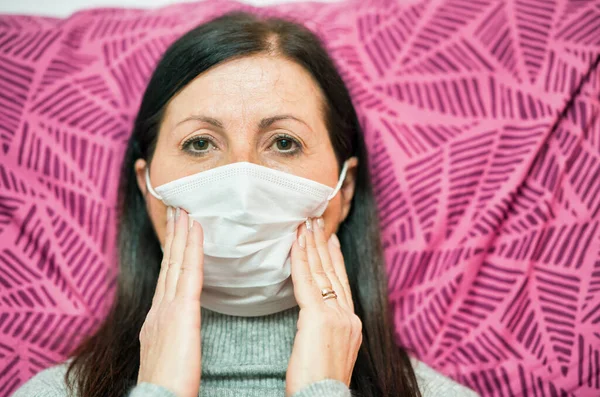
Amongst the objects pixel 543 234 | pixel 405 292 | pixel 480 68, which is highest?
pixel 480 68

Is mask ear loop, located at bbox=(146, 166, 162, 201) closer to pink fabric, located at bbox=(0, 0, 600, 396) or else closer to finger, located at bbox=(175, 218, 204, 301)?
finger, located at bbox=(175, 218, 204, 301)

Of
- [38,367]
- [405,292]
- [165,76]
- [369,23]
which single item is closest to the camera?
[165,76]

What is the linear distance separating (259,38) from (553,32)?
943 millimetres

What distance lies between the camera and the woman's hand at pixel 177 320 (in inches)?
42.5

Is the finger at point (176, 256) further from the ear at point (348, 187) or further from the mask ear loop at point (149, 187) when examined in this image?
the ear at point (348, 187)

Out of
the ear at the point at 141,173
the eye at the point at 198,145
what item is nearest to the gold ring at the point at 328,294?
the eye at the point at 198,145

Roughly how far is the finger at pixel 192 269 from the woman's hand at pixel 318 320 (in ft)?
0.69

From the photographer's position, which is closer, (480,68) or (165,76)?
(165,76)

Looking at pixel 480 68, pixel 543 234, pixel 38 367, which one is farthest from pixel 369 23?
pixel 38 367

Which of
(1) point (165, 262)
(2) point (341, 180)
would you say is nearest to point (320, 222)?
(2) point (341, 180)

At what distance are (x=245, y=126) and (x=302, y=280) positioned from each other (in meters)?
0.39

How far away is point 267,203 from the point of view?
1203 mm

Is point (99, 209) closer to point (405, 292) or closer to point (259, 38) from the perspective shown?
point (259, 38)

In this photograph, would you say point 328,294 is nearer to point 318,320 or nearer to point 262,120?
point 318,320
